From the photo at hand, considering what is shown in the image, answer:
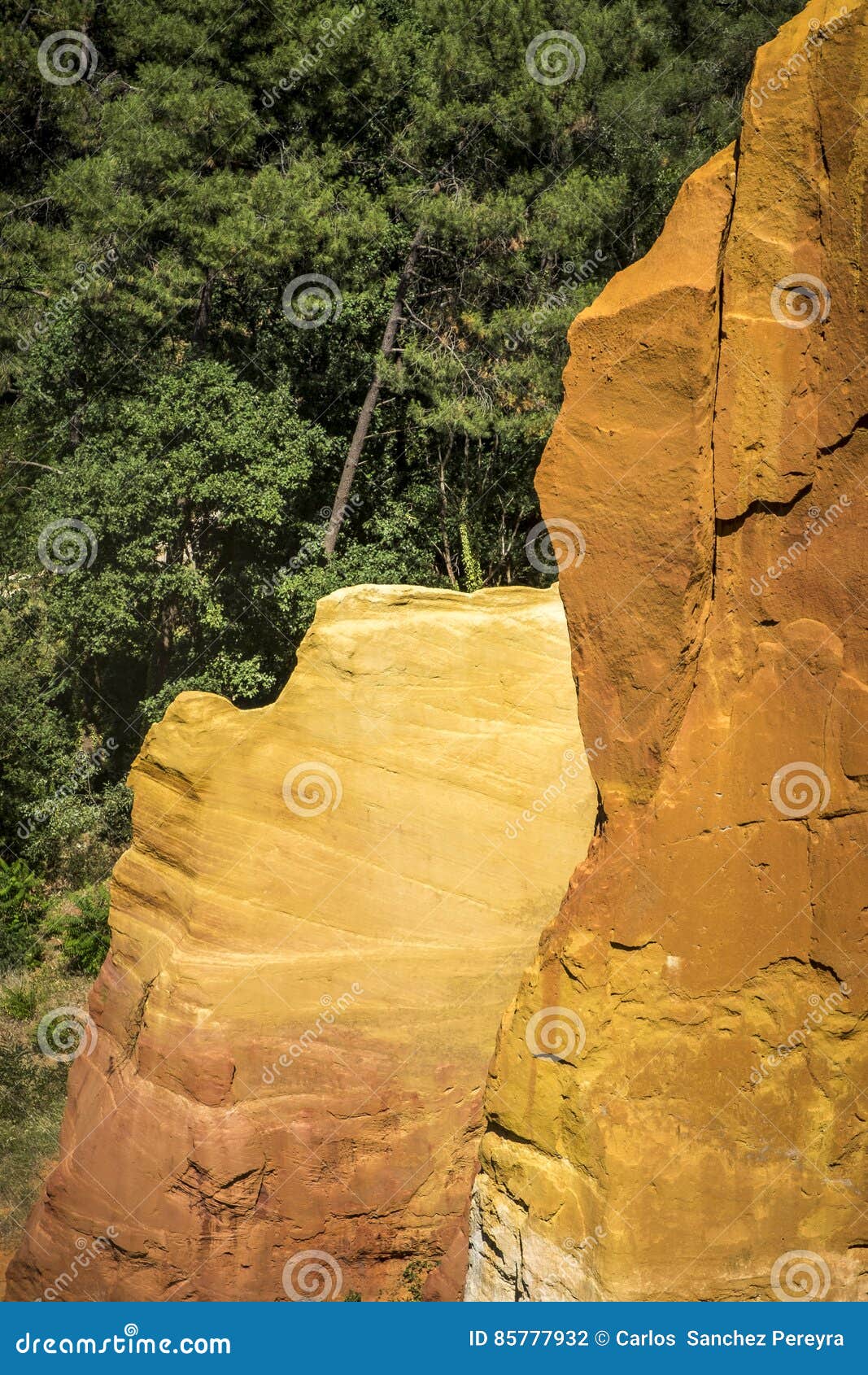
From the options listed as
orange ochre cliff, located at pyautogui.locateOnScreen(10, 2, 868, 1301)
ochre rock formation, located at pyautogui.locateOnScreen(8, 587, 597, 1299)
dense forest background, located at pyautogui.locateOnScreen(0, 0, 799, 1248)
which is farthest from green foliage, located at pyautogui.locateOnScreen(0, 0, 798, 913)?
orange ochre cliff, located at pyautogui.locateOnScreen(10, 2, 868, 1301)

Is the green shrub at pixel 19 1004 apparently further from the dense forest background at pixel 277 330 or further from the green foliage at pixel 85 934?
the dense forest background at pixel 277 330

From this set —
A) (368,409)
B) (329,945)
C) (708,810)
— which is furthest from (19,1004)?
(708,810)

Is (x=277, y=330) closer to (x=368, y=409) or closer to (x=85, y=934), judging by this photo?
(x=368, y=409)

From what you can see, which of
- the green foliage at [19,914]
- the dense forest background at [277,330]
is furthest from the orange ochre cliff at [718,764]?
the dense forest background at [277,330]

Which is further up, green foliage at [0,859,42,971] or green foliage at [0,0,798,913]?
green foliage at [0,0,798,913]

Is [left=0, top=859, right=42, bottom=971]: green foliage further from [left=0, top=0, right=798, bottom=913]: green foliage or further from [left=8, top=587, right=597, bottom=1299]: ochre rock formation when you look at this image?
[left=8, top=587, right=597, bottom=1299]: ochre rock formation

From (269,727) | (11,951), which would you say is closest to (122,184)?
(11,951)
